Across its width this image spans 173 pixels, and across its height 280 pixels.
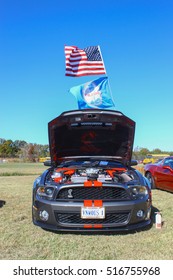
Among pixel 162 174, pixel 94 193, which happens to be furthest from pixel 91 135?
pixel 162 174

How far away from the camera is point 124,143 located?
6.16m

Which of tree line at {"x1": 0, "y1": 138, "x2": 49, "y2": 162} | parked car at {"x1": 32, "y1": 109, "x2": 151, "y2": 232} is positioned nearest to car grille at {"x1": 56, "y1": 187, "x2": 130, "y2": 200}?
parked car at {"x1": 32, "y1": 109, "x2": 151, "y2": 232}

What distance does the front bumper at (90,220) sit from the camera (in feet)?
14.5

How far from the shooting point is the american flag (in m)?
11.8

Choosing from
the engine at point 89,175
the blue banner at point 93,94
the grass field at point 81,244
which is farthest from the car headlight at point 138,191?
the blue banner at point 93,94

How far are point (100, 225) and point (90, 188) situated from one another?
561 mm

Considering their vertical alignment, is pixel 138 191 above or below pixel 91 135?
below

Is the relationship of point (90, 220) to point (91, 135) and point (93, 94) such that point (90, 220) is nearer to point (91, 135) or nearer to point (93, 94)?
point (91, 135)

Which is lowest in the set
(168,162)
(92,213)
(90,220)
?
(90,220)

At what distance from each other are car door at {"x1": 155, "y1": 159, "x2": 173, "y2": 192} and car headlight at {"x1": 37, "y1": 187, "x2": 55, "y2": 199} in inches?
194

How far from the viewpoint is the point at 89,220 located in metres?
4.47

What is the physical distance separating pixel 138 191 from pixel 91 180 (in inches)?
29.2

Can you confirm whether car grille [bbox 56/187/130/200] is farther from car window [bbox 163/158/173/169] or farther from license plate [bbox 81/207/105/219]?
car window [bbox 163/158/173/169]
